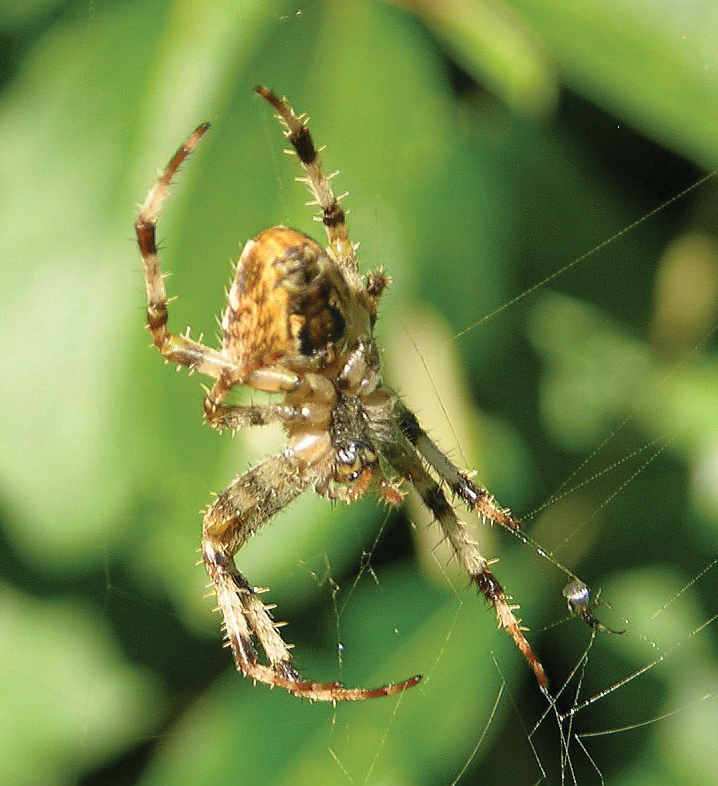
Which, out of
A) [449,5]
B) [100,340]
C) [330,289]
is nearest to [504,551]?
[330,289]

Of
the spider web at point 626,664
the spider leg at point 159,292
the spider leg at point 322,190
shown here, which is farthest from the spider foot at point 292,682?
the spider leg at point 322,190

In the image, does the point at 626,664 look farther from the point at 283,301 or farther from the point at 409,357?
the point at 283,301

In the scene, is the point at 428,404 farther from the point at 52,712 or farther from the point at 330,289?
the point at 52,712

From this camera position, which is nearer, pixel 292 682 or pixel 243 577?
pixel 292 682

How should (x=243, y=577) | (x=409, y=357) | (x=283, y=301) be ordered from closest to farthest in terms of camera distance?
(x=283, y=301) → (x=243, y=577) → (x=409, y=357)

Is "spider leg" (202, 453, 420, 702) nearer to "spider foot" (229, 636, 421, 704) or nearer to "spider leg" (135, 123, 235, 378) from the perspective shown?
"spider foot" (229, 636, 421, 704)

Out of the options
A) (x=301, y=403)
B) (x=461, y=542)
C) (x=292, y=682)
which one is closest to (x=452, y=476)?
(x=461, y=542)

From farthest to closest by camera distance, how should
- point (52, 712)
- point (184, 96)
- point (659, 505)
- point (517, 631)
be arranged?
1. point (52, 712)
2. point (659, 505)
3. point (184, 96)
4. point (517, 631)
